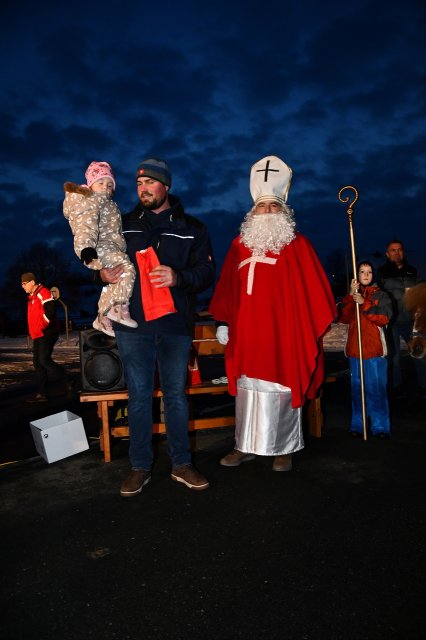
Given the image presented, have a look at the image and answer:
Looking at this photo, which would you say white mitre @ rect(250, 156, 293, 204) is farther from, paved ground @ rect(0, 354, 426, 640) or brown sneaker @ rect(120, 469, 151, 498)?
brown sneaker @ rect(120, 469, 151, 498)

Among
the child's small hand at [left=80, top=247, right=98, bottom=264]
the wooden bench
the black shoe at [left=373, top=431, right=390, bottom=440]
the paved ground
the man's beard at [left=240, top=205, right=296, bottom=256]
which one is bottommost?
the paved ground

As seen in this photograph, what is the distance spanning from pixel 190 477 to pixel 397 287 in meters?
4.75

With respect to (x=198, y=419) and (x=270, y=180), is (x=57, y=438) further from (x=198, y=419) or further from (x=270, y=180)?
(x=270, y=180)


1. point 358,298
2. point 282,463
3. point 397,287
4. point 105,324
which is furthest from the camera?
point 397,287

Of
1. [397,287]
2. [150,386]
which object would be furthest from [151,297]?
[397,287]

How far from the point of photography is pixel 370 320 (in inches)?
183

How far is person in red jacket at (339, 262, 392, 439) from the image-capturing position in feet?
15.1

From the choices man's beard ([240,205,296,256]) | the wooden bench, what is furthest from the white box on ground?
man's beard ([240,205,296,256])

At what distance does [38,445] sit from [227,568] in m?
2.53

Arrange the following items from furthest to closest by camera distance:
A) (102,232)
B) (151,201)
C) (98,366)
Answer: (98,366) < (151,201) < (102,232)

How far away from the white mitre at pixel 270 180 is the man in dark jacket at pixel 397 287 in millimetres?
3287

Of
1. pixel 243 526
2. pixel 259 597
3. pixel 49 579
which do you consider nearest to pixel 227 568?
pixel 259 597

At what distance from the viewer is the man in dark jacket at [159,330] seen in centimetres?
343

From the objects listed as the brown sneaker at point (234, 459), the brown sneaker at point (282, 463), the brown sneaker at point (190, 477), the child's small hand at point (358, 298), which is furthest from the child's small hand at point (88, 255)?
the child's small hand at point (358, 298)
